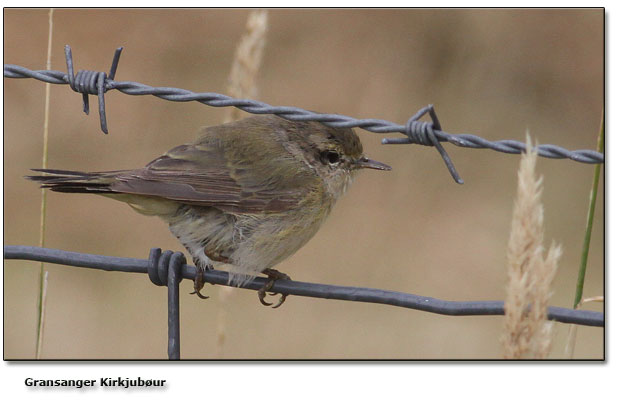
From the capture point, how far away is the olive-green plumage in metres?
3.48

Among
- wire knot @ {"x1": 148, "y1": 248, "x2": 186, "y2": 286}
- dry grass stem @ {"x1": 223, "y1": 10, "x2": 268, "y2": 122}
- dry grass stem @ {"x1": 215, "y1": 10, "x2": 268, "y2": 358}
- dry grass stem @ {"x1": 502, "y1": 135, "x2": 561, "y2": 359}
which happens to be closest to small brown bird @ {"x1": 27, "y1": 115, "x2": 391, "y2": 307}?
dry grass stem @ {"x1": 215, "y1": 10, "x2": 268, "y2": 358}

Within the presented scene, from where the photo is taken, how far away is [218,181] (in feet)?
11.8

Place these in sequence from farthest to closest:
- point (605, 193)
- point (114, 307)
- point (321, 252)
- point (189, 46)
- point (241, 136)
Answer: point (189, 46) < point (321, 252) < point (114, 307) < point (241, 136) < point (605, 193)

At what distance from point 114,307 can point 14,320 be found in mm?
820

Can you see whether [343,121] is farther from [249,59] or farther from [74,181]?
[74,181]

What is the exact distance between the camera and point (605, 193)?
2914 mm

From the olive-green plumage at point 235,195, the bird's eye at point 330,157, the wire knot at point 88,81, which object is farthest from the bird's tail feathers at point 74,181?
the bird's eye at point 330,157

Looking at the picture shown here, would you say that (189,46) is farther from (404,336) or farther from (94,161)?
(404,336)

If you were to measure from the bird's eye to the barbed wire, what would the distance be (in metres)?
1.16

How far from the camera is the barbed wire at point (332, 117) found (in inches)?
97.4

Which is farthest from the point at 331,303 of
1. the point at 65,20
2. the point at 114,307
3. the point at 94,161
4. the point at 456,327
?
the point at 65,20

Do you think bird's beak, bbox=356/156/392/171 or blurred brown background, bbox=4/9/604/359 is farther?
blurred brown background, bbox=4/9/604/359

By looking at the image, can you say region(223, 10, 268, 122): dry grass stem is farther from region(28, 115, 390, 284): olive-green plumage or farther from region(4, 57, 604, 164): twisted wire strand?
region(4, 57, 604, 164): twisted wire strand

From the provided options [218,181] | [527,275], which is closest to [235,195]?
[218,181]
